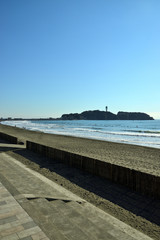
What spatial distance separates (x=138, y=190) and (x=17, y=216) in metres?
5.29

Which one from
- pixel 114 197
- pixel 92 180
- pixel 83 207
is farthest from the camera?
pixel 92 180

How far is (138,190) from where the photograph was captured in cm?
824

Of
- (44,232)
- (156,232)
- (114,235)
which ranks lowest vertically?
(156,232)

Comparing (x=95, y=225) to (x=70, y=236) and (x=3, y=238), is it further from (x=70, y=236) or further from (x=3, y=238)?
(x=3, y=238)

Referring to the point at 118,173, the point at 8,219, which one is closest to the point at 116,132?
the point at 118,173

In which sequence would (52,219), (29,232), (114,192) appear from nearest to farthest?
(29,232) < (52,219) < (114,192)

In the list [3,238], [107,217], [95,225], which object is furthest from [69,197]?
[3,238]

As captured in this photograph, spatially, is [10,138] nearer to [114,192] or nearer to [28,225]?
[114,192]

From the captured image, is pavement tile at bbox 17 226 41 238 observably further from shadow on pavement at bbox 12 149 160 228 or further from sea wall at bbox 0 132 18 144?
sea wall at bbox 0 132 18 144

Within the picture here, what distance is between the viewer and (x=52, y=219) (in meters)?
5.00

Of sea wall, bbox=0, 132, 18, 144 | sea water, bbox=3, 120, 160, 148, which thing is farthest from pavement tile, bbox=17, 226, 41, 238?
sea water, bbox=3, 120, 160, 148

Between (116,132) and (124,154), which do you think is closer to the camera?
(124,154)

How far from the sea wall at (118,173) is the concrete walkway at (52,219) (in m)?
2.57

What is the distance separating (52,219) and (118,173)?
4820 mm
